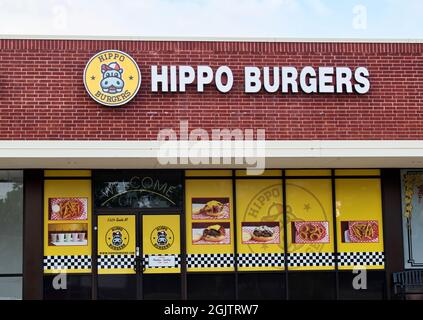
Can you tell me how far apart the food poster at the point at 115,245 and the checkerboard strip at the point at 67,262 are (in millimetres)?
301

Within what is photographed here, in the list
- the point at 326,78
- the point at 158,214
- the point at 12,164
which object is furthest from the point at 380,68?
the point at 12,164

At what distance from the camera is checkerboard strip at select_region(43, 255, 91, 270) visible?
12586mm

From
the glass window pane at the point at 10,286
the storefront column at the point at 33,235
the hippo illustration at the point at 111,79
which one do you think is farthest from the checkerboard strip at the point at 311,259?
the glass window pane at the point at 10,286

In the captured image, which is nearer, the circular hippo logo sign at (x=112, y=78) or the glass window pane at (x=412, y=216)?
the circular hippo logo sign at (x=112, y=78)

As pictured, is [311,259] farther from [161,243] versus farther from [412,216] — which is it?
[161,243]

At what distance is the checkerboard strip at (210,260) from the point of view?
12812mm

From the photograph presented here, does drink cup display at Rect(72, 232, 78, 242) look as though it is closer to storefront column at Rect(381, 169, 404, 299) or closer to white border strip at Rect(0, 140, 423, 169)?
white border strip at Rect(0, 140, 423, 169)

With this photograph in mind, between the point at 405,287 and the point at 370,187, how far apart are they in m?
2.32

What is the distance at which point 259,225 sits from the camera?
511 inches

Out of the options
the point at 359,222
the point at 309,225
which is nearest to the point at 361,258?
the point at 359,222

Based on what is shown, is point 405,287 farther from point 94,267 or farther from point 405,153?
point 94,267

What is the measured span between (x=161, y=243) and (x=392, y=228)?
5.25m

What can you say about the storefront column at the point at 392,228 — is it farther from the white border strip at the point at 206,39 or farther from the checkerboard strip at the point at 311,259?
the white border strip at the point at 206,39

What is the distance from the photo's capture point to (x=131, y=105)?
11.7 m
